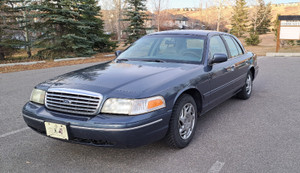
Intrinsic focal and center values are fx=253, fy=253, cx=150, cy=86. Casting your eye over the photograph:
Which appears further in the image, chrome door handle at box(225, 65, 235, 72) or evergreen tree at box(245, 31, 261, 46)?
evergreen tree at box(245, 31, 261, 46)

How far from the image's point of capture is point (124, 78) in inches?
119

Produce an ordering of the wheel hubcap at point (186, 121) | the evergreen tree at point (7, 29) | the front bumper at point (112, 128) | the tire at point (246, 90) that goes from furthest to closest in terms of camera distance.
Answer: the evergreen tree at point (7, 29) < the tire at point (246, 90) < the wheel hubcap at point (186, 121) < the front bumper at point (112, 128)

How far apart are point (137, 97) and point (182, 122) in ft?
2.88

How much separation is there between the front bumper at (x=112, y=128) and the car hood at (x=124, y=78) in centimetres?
26

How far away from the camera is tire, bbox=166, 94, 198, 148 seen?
298cm

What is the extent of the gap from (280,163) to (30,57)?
51.8 feet

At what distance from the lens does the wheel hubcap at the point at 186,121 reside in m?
3.19

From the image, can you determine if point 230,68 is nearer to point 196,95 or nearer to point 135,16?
point 196,95

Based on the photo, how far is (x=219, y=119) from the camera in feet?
14.2

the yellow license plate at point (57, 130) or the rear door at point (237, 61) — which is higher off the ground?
the rear door at point (237, 61)

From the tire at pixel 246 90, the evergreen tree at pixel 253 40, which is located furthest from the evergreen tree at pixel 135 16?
the tire at pixel 246 90

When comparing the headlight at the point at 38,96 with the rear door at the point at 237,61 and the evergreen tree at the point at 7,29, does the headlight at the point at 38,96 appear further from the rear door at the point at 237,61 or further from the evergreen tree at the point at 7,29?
the evergreen tree at the point at 7,29

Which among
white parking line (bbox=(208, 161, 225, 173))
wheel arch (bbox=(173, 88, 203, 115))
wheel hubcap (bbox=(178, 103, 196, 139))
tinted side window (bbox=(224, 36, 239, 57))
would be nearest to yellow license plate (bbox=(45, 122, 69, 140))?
wheel hubcap (bbox=(178, 103, 196, 139))

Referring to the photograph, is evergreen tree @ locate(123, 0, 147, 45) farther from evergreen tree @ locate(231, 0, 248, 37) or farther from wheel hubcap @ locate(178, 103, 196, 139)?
evergreen tree @ locate(231, 0, 248, 37)
